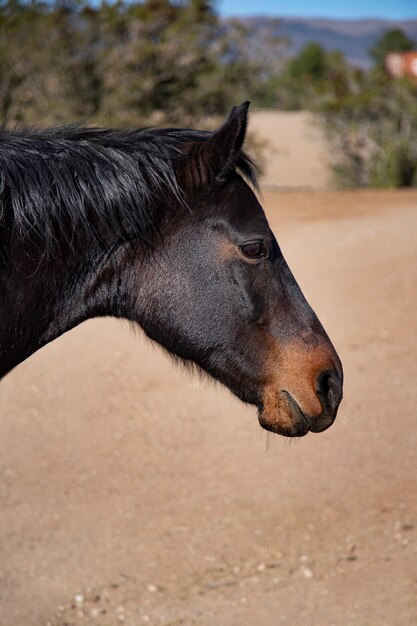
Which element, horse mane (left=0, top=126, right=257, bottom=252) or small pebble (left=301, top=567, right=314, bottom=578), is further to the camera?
small pebble (left=301, top=567, right=314, bottom=578)

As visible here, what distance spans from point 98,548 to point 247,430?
5.56 ft

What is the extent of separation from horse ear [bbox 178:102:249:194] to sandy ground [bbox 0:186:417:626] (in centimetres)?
103

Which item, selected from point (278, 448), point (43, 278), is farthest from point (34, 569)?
point (43, 278)

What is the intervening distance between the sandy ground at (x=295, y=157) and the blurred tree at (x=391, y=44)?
33183 millimetres

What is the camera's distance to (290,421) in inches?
98.1

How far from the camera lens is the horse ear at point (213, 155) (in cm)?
233

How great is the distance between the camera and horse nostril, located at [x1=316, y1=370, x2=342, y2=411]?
8.18ft

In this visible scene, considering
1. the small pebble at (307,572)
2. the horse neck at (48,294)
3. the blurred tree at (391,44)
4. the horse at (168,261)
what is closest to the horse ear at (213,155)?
the horse at (168,261)

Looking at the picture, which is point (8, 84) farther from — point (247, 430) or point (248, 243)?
point (248, 243)

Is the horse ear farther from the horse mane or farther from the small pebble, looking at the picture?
the small pebble

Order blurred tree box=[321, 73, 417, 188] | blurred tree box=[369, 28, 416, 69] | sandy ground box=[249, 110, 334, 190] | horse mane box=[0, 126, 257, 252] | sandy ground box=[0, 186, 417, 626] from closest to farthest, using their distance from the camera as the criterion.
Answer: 1. horse mane box=[0, 126, 257, 252]
2. sandy ground box=[0, 186, 417, 626]
3. blurred tree box=[321, 73, 417, 188]
4. sandy ground box=[249, 110, 334, 190]
5. blurred tree box=[369, 28, 416, 69]

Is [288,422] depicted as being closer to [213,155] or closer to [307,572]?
[213,155]

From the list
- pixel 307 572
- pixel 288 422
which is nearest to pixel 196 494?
pixel 307 572

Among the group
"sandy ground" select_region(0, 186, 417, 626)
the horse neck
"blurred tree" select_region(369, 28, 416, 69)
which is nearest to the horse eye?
the horse neck
